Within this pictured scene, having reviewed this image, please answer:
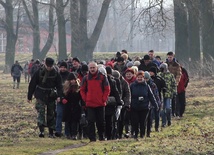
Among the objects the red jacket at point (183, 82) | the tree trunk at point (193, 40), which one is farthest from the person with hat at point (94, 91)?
the tree trunk at point (193, 40)

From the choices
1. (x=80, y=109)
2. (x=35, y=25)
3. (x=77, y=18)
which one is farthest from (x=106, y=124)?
(x=35, y=25)

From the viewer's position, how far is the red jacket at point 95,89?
596 inches

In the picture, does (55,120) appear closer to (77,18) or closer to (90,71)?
(90,71)

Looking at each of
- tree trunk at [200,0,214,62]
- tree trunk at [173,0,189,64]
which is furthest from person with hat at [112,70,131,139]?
tree trunk at [173,0,189,64]

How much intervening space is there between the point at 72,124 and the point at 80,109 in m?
0.45

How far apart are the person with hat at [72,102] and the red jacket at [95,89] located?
5.46 feet

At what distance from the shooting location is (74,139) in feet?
56.6

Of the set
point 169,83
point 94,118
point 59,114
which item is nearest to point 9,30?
point 169,83

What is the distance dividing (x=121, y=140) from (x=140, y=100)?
1.04 metres

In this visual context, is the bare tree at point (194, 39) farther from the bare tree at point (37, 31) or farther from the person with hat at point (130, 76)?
the person with hat at point (130, 76)

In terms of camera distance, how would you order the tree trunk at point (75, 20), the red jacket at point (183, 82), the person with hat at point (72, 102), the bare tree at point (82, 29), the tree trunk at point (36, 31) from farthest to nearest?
1. the tree trunk at point (36, 31)
2. the bare tree at point (82, 29)
3. the tree trunk at point (75, 20)
4. the red jacket at point (183, 82)
5. the person with hat at point (72, 102)

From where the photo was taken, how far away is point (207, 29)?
4591cm

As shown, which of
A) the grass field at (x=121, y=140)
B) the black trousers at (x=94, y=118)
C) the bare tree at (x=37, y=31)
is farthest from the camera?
the bare tree at (x=37, y=31)

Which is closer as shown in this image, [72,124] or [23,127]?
[72,124]
